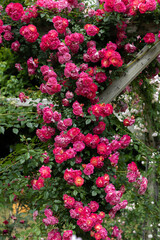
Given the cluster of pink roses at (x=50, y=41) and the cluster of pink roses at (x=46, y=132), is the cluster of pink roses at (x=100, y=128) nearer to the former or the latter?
the cluster of pink roses at (x=46, y=132)

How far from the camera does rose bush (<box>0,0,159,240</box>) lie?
1.83 m

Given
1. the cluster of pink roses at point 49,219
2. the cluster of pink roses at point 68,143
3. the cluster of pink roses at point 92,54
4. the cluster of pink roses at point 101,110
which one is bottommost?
the cluster of pink roses at point 49,219

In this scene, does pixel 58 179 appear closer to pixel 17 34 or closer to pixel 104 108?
pixel 104 108

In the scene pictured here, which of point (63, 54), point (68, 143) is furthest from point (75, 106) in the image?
point (63, 54)

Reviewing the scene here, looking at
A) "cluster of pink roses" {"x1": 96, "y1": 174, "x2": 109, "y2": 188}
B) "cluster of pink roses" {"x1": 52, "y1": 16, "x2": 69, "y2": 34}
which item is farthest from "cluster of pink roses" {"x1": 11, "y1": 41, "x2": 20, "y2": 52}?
"cluster of pink roses" {"x1": 96, "y1": 174, "x2": 109, "y2": 188}

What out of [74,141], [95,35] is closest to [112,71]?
[95,35]

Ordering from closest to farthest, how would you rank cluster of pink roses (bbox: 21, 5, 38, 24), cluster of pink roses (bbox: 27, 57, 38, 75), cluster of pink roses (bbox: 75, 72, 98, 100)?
cluster of pink roses (bbox: 75, 72, 98, 100) → cluster of pink roses (bbox: 21, 5, 38, 24) → cluster of pink roses (bbox: 27, 57, 38, 75)

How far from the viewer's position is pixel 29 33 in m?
1.94

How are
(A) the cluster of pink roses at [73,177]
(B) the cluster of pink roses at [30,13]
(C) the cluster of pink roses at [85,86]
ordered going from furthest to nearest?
1. (B) the cluster of pink roses at [30,13]
2. (C) the cluster of pink roses at [85,86]
3. (A) the cluster of pink roses at [73,177]

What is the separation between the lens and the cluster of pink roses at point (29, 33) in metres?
1.94

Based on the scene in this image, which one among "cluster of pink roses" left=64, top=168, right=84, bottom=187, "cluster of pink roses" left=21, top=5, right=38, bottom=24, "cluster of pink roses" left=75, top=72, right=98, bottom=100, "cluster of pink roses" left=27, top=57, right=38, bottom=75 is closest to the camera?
"cluster of pink roses" left=64, top=168, right=84, bottom=187

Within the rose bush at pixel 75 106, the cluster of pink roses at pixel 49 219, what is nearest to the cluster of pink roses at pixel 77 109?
the rose bush at pixel 75 106

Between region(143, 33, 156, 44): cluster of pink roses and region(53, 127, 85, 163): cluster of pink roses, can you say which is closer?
region(53, 127, 85, 163): cluster of pink roses

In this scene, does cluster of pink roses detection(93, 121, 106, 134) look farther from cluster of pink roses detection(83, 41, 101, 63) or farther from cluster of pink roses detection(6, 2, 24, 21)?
cluster of pink roses detection(6, 2, 24, 21)
